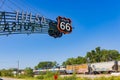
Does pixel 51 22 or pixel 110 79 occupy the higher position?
pixel 51 22

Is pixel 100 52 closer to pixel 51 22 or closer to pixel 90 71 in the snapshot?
pixel 90 71

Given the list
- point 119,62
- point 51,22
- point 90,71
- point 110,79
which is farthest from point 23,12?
point 90,71

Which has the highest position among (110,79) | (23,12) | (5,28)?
(23,12)

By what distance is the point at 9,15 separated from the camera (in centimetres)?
2977

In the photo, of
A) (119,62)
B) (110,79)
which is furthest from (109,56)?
(110,79)

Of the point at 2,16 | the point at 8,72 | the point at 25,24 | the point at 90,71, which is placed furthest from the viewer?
the point at 8,72

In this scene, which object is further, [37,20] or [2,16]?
[37,20]

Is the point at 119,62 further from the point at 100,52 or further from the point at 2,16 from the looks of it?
the point at 100,52

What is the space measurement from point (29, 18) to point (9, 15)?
2.78 m

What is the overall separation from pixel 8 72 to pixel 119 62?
92867mm

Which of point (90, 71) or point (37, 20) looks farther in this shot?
point (90, 71)

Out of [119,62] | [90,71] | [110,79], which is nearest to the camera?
[110,79]

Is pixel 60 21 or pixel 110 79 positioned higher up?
pixel 60 21

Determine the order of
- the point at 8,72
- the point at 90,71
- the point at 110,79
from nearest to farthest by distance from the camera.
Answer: the point at 110,79 < the point at 90,71 < the point at 8,72
